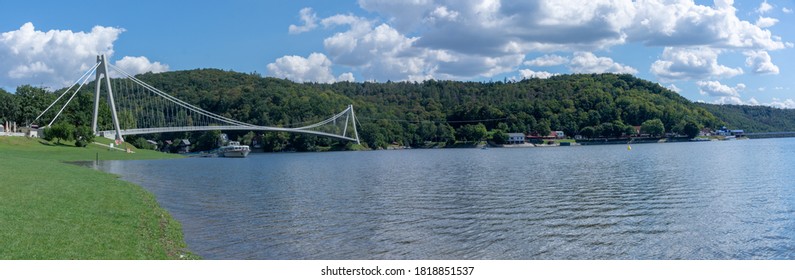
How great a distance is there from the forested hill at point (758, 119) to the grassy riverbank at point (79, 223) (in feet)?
573

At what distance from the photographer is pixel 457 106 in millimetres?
162125

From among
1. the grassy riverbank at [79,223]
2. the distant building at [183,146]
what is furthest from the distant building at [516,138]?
the grassy riverbank at [79,223]

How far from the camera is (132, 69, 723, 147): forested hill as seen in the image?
118312mm

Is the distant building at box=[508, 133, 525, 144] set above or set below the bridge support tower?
below

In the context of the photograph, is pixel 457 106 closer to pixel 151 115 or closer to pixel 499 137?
pixel 499 137

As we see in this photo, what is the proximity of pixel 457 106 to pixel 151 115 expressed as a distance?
8251cm

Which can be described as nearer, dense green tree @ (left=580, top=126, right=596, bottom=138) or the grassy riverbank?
the grassy riverbank

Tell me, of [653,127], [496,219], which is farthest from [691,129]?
[496,219]

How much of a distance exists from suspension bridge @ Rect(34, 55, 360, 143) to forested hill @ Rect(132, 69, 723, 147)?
5397 mm

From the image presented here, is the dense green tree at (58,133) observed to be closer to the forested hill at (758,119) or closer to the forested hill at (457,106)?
the forested hill at (457,106)

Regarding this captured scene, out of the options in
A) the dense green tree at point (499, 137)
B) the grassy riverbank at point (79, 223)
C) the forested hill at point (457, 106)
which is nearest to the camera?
the grassy riverbank at point (79, 223)

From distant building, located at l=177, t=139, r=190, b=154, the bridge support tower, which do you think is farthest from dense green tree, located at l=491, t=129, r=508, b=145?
the bridge support tower

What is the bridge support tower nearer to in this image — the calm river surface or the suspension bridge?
the suspension bridge

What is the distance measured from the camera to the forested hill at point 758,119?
6831 inches
